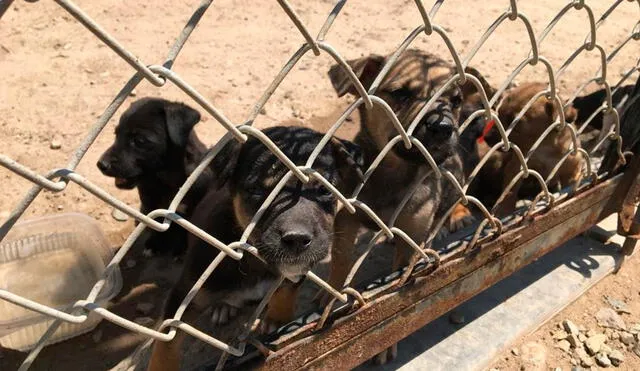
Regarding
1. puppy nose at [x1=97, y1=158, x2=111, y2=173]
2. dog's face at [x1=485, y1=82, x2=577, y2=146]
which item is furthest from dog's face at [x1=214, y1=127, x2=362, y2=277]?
dog's face at [x1=485, y1=82, x2=577, y2=146]

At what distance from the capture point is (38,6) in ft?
22.1

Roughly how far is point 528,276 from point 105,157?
3079 mm

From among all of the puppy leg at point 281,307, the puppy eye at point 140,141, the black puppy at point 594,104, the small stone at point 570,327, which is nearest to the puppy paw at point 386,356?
the puppy leg at point 281,307

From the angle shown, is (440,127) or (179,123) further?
(179,123)

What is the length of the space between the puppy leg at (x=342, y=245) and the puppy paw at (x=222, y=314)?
61 cm

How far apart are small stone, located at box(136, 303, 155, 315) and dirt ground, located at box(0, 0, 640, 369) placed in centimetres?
A: 14

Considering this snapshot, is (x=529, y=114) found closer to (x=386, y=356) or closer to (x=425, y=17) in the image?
(x=386, y=356)

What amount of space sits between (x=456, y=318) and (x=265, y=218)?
176cm

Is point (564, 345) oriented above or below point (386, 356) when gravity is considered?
above

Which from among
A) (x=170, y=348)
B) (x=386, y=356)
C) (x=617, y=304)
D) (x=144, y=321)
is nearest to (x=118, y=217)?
(x=144, y=321)

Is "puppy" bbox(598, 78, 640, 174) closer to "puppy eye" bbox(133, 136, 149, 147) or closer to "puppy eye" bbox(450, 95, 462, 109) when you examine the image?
"puppy eye" bbox(450, 95, 462, 109)

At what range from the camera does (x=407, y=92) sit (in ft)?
10.8

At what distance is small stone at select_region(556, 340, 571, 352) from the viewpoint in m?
3.45

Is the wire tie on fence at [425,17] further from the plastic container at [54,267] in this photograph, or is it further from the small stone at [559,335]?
the small stone at [559,335]
